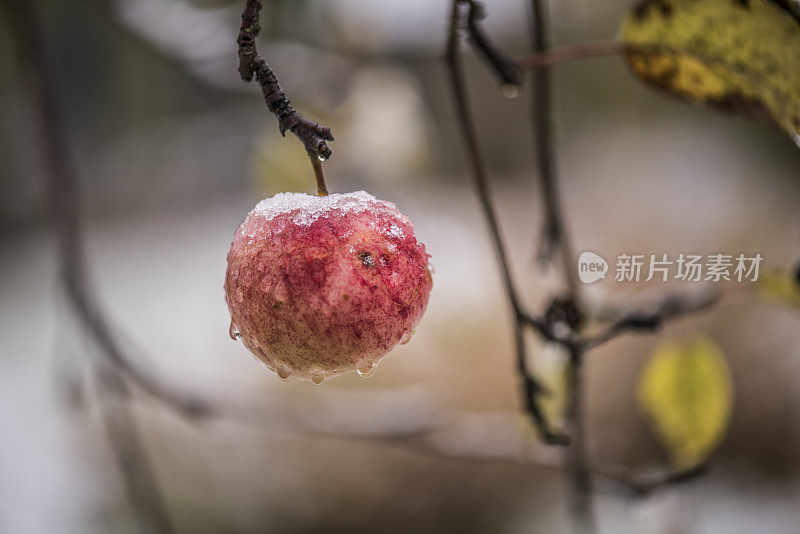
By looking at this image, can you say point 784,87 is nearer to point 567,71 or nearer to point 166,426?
point 166,426

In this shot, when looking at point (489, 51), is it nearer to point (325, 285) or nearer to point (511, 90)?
point (511, 90)

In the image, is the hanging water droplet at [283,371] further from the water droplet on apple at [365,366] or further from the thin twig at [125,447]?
the thin twig at [125,447]

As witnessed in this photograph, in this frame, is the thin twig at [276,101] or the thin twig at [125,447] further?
the thin twig at [125,447]

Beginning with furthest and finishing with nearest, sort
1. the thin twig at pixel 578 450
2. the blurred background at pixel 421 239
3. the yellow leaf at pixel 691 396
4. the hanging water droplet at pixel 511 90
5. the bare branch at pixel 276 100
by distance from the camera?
the blurred background at pixel 421 239 < the yellow leaf at pixel 691 396 < the thin twig at pixel 578 450 < the hanging water droplet at pixel 511 90 < the bare branch at pixel 276 100

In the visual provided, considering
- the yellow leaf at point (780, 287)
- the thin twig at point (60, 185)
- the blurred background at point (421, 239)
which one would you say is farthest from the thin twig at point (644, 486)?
the thin twig at point (60, 185)

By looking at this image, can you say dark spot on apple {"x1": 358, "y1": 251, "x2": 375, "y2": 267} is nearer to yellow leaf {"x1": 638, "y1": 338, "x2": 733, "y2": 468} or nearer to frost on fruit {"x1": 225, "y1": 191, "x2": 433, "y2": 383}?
frost on fruit {"x1": 225, "y1": 191, "x2": 433, "y2": 383}

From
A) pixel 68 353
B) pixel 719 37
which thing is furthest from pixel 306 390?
pixel 719 37

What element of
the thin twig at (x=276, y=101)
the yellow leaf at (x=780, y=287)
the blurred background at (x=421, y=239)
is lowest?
the blurred background at (x=421, y=239)

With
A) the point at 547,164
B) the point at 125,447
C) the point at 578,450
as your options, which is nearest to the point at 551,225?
the point at 547,164
